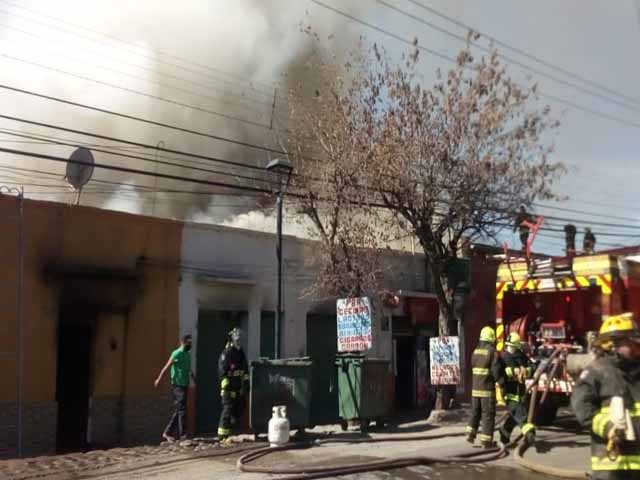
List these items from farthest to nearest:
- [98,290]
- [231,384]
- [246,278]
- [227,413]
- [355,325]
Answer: [246,278], [98,290], [355,325], [231,384], [227,413]

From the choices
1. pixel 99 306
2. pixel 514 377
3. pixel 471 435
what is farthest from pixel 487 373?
pixel 99 306

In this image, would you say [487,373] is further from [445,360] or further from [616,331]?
[616,331]

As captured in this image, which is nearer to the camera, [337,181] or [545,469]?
[545,469]

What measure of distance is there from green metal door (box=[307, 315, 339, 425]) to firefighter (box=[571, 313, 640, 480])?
11.6 meters

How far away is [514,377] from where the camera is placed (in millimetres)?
9805

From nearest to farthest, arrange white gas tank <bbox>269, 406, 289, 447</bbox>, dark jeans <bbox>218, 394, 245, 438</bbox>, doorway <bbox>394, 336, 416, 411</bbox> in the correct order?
white gas tank <bbox>269, 406, 289, 447</bbox>
dark jeans <bbox>218, 394, 245, 438</bbox>
doorway <bbox>394, 336, 416, 411</bbox>

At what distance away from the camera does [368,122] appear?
1394cm

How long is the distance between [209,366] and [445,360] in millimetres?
4562

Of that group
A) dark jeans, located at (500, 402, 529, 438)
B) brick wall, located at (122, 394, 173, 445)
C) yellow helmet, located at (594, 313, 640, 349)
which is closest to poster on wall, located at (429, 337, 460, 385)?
dark jeans, located at (500, 402, 529, 438)

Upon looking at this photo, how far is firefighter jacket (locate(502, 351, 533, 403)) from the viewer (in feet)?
31.9

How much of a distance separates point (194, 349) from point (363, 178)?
15.1 feet

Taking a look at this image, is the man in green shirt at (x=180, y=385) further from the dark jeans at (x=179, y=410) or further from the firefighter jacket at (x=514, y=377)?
the firefighter jacket at (x=514, y=377)

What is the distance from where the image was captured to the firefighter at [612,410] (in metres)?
4.25

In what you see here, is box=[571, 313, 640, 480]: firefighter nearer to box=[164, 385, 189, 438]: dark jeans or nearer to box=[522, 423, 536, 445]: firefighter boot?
box=[522, 423, 536, 445]: firefighter boot
